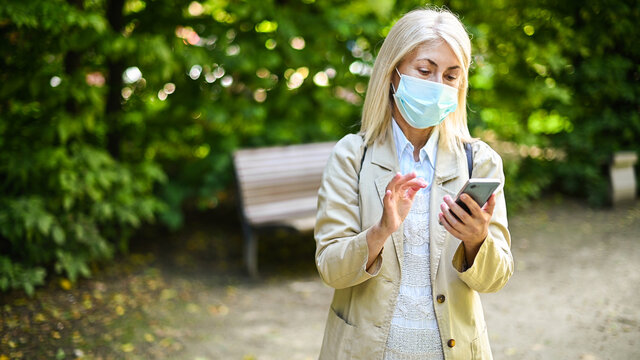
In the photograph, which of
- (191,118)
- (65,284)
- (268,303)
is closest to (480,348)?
(268,303)

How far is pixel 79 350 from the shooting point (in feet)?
12.7

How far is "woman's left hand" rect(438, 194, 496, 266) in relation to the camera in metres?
1.63

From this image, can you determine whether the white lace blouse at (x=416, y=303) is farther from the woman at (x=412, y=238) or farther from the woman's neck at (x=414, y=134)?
the woman's neck at (x=414, y=134)

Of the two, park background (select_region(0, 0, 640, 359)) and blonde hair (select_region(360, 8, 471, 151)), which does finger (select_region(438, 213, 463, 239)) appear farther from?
park background (select_region(0, 0, 640, 359))

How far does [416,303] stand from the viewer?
1.86 m

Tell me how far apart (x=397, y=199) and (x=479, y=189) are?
24 cm

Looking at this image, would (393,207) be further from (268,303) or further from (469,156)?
(268,303)

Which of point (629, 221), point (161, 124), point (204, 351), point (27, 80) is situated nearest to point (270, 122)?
point (161, 124)

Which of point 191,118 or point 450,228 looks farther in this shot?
point 191,118

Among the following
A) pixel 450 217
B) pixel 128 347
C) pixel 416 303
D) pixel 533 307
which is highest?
pixel 450 217

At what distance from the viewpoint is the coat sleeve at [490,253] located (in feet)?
5.73

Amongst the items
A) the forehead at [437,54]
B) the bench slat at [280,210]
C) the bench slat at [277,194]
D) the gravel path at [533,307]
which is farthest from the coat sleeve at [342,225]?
the bench slat at [277,194]

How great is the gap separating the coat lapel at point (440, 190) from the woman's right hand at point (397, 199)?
24 centimetres

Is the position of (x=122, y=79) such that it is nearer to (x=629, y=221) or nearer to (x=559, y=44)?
(x=559, y=44)
